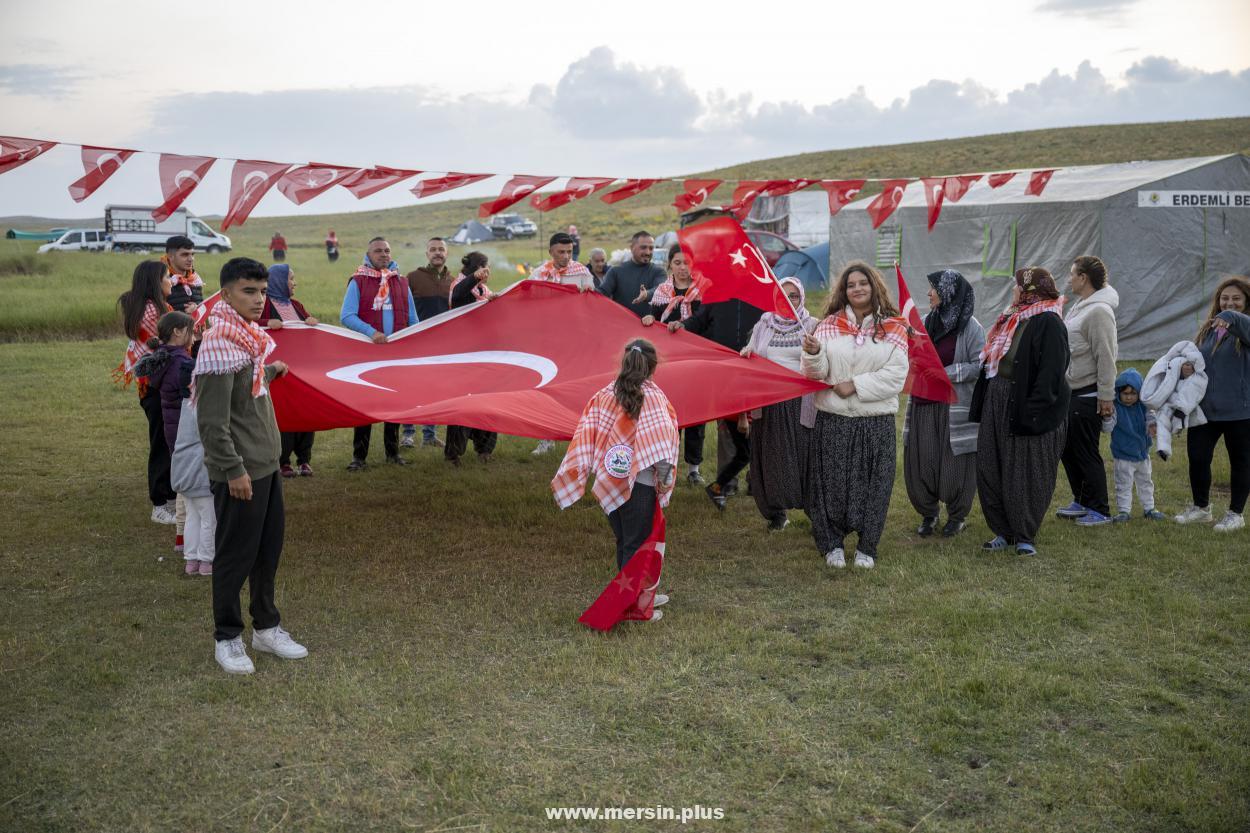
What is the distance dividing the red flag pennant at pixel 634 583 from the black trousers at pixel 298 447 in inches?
158

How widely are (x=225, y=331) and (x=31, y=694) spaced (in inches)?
68.6

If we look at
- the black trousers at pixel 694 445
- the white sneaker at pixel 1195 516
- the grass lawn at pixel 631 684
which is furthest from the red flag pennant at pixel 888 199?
the white sneaker at pixel 1195 516

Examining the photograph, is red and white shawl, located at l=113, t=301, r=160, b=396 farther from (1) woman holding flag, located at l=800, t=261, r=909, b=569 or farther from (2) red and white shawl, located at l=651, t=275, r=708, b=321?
(1) woman holding flag, located at l=800, t=261, r=909, b=569

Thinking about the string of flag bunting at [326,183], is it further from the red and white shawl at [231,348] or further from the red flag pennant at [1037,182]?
the red and white shawl at [231,348]

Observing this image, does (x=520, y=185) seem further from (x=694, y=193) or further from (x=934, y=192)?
(x=934, y=192)

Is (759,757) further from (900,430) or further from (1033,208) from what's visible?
(1033,208)

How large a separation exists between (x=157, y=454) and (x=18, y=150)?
6.85 feet

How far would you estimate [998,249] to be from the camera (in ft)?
48.2

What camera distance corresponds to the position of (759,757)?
376 centimetres

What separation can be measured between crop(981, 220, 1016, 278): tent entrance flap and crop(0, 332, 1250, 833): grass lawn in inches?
336

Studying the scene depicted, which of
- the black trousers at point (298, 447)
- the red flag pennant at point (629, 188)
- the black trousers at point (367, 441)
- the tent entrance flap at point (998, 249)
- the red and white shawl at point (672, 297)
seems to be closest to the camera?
the red and white shawl at point (672, 297)

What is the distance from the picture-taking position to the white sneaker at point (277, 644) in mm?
4637

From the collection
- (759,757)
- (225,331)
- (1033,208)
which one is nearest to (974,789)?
(759,757)

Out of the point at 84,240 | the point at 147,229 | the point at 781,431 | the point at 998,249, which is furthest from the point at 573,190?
the point at 147,229
